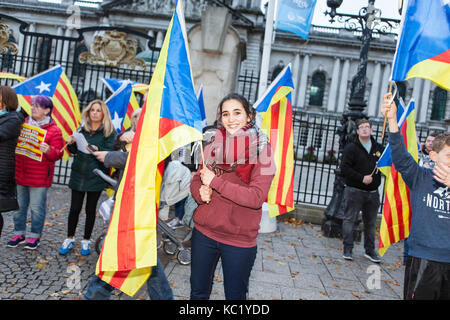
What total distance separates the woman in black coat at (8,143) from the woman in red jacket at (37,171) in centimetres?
54

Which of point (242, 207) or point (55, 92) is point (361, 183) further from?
point (55, 92)

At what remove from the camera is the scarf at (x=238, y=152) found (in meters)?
2.34

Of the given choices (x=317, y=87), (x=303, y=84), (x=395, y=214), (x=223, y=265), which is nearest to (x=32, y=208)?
(x=223, y=265)

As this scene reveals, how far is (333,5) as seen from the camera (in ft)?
24.0

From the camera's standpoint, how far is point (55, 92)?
5555mm

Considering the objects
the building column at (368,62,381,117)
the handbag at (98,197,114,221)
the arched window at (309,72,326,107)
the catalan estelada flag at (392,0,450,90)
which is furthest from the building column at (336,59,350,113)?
Result: the handbag at (98,197,114,221)

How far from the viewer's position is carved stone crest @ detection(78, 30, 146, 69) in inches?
323

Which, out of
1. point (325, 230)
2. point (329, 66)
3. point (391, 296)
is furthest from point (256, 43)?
point (391, 296)

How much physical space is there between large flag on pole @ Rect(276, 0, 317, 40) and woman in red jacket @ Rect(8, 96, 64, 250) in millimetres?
4719

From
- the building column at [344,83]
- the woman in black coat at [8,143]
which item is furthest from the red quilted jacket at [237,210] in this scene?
the building column at [344,83]

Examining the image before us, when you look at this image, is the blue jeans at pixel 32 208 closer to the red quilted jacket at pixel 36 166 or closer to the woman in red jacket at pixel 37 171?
the woman in red jacket at pixel 37 171

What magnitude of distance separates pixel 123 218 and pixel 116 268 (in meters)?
0.32

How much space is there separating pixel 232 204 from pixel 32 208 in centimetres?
319
